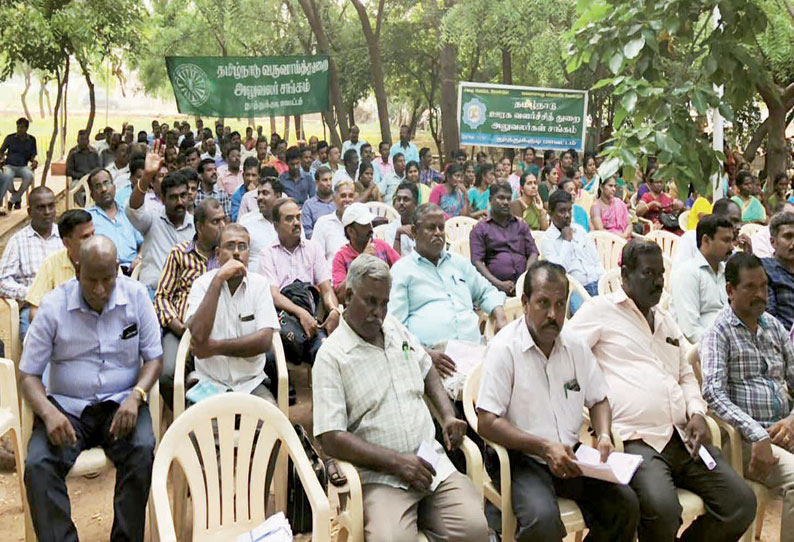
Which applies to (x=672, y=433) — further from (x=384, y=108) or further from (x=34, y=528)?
(x=384, y=108)

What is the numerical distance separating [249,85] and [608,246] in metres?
7.11

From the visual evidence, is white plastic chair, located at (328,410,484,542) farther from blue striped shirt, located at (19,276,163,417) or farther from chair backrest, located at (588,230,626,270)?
chair backrest, located at (588,230,626,270)

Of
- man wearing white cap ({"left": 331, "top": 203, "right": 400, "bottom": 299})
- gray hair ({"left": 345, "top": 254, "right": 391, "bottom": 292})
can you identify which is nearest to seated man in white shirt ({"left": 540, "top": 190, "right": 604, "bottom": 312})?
man wearing white cap ({"left": 331, "top": 203, "right": 400, "bottom": 299})

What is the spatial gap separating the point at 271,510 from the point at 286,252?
A: 1.84 m

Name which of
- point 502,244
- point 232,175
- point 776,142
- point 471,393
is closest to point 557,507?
point 471,393

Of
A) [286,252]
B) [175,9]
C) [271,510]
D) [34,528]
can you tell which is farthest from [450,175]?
[175,9]

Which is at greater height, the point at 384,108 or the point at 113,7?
the point at 113,7

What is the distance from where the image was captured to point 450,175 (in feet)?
30.3

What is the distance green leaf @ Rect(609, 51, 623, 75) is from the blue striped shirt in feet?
7.55

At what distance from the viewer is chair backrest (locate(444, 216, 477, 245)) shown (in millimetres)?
7707

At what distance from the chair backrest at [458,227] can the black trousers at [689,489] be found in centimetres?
437

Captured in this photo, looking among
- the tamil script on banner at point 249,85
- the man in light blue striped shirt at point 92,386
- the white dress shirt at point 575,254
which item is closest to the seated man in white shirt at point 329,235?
the white dress shirt at point 575,254

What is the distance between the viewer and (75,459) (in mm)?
3416

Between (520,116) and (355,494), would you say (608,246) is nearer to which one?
(355,494)
